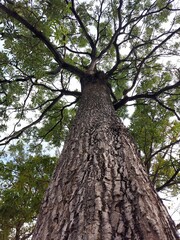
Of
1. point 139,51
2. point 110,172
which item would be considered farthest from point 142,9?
point 110,172

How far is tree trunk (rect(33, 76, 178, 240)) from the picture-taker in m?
1.06

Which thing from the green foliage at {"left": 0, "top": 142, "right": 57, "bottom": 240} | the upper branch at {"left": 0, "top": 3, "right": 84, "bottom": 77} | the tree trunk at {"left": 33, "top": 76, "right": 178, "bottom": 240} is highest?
the upper branch at {"left": 0, "top": 3, "right": 84, "bottom": 77}

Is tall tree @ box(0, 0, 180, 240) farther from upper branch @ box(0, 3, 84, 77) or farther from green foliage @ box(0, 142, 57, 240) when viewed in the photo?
green foliage @ box(0, 142, 57, 240)

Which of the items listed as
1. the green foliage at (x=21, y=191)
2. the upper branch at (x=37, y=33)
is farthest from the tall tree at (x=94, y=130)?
the green foliage at (x=21, y=191)

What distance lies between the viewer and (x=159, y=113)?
5812 mm

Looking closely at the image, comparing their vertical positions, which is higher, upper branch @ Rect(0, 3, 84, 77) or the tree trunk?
upper branch @ Rect(0, 3, 84, 77)

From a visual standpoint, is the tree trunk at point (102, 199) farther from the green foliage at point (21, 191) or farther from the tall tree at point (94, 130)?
the green foliage at point (21, 191)

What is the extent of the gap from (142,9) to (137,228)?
7646 mm

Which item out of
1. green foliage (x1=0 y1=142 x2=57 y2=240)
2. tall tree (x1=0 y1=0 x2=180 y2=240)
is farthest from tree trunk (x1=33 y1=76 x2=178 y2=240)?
green foliage (x1=0 y1=142 x2=57 y2=240)

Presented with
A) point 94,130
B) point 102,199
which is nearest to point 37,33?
point 94,130

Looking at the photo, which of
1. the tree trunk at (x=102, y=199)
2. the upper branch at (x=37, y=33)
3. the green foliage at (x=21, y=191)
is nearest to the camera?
the tree trunk at (x=102, y=199)

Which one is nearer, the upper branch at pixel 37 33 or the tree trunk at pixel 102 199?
the tree trunk at pixel 102 199

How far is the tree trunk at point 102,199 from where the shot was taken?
3.49 feet

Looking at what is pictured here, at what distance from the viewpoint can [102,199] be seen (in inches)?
50.6
